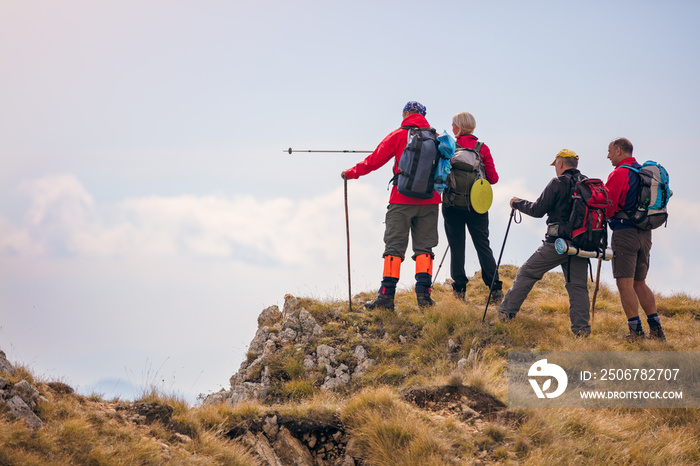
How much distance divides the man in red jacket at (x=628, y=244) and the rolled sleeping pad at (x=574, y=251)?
0.29 m

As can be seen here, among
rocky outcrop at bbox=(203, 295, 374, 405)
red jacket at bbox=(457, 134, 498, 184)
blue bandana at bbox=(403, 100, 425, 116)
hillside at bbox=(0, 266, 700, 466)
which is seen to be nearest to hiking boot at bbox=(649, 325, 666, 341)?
hillside at bbox=(0, 266, 700, 466)

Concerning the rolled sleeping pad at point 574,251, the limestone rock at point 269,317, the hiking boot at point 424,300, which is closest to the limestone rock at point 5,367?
the limestone rock at point 269,317

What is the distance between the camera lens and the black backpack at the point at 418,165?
9891 mm

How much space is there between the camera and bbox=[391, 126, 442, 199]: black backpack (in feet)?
32.4

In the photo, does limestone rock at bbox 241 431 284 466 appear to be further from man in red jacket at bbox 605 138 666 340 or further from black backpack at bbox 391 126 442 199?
man in red jacket at bbox 605 138 666 340

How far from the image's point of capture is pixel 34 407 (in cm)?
590

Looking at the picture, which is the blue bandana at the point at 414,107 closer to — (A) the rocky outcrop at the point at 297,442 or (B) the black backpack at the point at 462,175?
(B) the black backpack at the point at 462,175

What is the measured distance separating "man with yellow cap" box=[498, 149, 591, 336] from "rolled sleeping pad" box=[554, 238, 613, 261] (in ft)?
0.50

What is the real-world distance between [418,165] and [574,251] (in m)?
2.85

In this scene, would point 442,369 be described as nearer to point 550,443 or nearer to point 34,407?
point 550,443

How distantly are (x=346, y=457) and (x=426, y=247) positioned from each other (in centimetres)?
472

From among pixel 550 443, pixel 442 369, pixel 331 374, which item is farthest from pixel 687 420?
pixel 331 374

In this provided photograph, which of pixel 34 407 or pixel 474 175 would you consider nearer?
pixel 34 407

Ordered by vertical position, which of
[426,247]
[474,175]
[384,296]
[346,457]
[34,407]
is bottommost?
[346,457]
